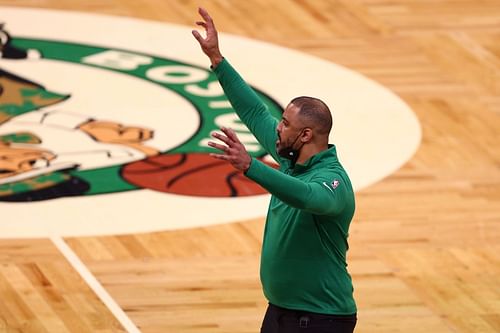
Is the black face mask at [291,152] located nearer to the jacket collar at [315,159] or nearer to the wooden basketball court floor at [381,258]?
the jacket collar at [315,159]

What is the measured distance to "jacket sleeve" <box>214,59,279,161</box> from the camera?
7.41 metres

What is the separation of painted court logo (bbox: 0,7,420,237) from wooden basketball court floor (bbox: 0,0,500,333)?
27 centimetres

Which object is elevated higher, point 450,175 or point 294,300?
point 294,300

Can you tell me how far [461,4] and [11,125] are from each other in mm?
5667

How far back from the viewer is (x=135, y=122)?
12.5m

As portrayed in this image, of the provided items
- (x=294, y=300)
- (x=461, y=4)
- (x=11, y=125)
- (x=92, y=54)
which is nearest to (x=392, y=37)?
(x=461, y=4)

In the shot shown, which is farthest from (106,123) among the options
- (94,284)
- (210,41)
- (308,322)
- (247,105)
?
(308,322)

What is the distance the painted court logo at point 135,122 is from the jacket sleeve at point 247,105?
323 centimetres

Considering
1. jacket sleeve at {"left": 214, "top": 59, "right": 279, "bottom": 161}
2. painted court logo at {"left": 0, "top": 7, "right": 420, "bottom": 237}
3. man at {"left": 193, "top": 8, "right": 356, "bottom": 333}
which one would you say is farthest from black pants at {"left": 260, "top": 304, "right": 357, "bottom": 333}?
painted court logo at {"left": 0, "top": 7, "right": 420, "bottom": 237}

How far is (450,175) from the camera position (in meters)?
11.8

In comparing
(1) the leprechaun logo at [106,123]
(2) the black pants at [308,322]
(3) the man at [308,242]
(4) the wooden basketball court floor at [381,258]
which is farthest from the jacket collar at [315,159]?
(1) the leprechaun logo at [106,123]

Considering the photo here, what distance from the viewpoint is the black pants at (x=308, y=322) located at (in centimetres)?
703

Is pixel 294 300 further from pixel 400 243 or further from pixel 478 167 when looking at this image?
pixel 478 167

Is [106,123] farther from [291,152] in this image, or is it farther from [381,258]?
[291,152]
